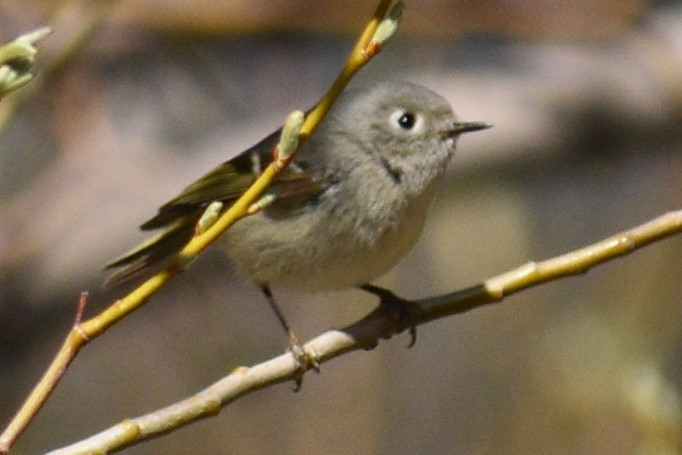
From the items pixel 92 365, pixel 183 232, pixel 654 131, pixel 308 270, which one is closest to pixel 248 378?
pixel 308 270

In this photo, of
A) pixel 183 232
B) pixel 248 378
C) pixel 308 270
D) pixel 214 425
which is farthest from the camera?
pixel 214 425

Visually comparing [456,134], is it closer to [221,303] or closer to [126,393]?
[221,303]

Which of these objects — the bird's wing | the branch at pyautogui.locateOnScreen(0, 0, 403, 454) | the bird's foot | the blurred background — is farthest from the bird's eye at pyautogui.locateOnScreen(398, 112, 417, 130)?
the branch at pyautogui.locateOnScreen(0, 0, 403, 454)

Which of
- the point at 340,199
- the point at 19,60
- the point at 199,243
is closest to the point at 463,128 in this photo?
the point at 340,199

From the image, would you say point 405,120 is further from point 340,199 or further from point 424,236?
point 424,236

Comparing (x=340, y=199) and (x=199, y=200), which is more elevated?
(x=199, y=200)

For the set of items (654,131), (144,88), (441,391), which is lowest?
(441,391)

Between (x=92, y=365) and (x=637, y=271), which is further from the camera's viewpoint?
(x=92, y=365)
